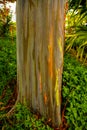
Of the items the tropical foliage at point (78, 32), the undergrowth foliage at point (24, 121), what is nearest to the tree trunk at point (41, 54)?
the undergrowth foliage at point (24, 121)

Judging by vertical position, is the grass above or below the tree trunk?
below

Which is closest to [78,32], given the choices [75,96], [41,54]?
[75,96]

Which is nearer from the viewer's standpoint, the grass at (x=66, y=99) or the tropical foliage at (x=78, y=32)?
the grass at (x=66, y=99)

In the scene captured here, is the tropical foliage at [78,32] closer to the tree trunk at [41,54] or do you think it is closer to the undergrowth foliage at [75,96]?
the undergrowth foliage at [75,96]

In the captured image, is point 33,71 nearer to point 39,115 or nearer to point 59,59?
point 59,59

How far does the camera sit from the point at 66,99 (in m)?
4.30

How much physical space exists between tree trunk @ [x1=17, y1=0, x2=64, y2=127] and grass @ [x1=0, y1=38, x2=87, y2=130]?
0.17 meters

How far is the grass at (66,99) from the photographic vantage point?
13.1 ft

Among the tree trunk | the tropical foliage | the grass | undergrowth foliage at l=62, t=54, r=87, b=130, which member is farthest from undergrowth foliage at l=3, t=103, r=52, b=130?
the tropical foliage

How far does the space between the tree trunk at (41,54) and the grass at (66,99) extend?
0.57 ft

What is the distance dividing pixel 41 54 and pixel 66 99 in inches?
34.8

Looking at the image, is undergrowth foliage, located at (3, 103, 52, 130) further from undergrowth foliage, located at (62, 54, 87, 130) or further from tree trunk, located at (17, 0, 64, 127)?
undergrowth foliage, located at (62, 54, 87, 130)

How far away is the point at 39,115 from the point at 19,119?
299mm

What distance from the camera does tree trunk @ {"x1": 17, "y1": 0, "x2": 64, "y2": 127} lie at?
3701mm
